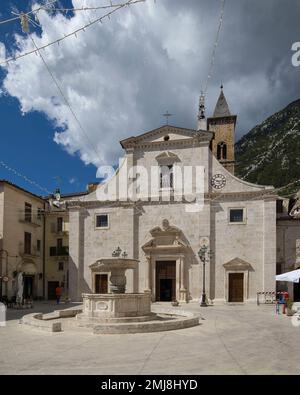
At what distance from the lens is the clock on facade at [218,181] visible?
102 ft

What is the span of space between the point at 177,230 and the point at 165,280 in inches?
163

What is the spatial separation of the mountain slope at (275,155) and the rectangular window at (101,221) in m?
24.9

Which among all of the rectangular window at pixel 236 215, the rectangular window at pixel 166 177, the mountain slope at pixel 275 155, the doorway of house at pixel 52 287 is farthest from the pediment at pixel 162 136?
the mountain slope at pixel 275 155

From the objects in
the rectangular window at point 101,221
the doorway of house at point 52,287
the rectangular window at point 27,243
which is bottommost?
the doorway of house at point 52,287

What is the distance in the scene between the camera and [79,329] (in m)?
15.1

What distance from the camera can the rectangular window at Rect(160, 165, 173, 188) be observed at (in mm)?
32094

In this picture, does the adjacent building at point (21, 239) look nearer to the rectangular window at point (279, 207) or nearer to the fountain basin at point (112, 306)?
the fountain basin at point (112, 306)

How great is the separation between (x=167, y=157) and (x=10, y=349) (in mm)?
23187

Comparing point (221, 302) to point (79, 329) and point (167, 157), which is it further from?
point (79, 329)

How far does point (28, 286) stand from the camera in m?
35.8

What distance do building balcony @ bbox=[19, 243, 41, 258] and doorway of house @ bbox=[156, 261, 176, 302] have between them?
459 inches

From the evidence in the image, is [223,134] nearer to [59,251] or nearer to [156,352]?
[59,251]

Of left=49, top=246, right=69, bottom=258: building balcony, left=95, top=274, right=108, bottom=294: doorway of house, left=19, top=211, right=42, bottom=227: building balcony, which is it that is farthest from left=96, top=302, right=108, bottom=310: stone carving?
left=49, top=246, right=69, bottom=258: building balcony
